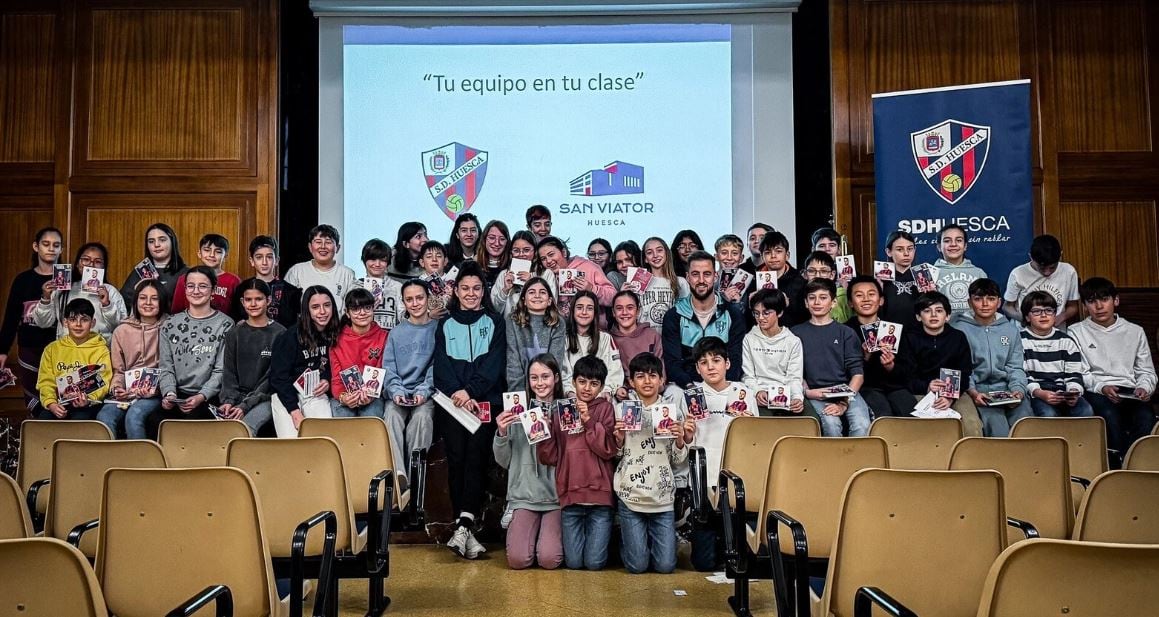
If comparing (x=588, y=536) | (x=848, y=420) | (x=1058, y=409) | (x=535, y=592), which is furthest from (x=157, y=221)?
(x=1058, y=409)

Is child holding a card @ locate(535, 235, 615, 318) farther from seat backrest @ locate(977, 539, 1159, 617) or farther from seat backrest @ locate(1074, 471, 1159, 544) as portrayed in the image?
seat backrest @ locate(977, 539, 1159, 617)

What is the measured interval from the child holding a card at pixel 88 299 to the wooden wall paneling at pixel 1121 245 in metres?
7.44

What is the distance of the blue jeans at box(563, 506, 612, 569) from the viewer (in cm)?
476

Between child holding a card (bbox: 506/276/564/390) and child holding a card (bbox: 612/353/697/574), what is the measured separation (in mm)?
1012

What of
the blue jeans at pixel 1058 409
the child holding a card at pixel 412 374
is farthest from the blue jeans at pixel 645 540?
the blue jeans at pixel 1058 409

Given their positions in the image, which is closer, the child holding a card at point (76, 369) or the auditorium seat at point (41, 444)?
the auditorium seat at point (41, 444)

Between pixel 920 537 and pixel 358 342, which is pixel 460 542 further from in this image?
pixel 920 537

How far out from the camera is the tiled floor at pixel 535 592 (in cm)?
400

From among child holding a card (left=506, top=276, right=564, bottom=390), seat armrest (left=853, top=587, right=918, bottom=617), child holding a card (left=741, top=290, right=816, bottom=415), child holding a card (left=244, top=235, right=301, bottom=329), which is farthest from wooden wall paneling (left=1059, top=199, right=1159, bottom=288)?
seat armrest (left=853, top=587, right=918, bottom=617)

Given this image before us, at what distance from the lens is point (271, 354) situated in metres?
5.74

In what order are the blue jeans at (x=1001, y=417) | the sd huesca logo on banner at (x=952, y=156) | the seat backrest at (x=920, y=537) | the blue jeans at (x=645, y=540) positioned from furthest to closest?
the sd huesca logo on banner at (x=952, y=156) → the blue jeans at (x=1001, y=417) → the blue jeans at (x=645, y=540) → the seat backrest at (x=920, y=537)

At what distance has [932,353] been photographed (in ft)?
19.0

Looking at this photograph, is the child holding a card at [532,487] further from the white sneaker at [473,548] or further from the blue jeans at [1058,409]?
the blue jeans at [1058,409]

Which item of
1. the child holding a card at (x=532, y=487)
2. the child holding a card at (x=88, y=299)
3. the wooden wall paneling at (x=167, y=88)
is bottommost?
the child holding a card at (x=532, y=487)
